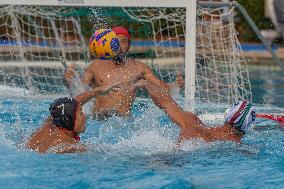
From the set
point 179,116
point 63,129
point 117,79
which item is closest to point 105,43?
point 117,79

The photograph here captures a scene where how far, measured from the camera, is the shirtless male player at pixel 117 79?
286 inches

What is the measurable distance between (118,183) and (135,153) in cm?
89

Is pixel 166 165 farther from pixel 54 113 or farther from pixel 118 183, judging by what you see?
pixel 54 113

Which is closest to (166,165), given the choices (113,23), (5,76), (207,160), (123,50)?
(207,160)

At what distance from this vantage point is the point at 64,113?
203 inches

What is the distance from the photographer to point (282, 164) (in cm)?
562

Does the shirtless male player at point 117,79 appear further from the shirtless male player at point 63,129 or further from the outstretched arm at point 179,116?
the shirtless male player at point 63,129

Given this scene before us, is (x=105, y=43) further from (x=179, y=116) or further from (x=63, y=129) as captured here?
(x=63, y=129)

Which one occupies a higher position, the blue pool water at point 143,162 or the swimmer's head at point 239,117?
the swimmer's head at point 239,117

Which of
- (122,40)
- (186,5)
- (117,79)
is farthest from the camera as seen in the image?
(186,5)

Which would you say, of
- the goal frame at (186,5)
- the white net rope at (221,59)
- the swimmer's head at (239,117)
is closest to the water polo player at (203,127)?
the swimmer's head at (239,117)

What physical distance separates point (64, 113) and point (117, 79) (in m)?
2.18

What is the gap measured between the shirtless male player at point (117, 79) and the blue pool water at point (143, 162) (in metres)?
0.28

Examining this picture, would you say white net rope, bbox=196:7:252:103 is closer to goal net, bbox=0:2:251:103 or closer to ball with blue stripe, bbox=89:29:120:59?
goal net, bbox=0:2:251:103
